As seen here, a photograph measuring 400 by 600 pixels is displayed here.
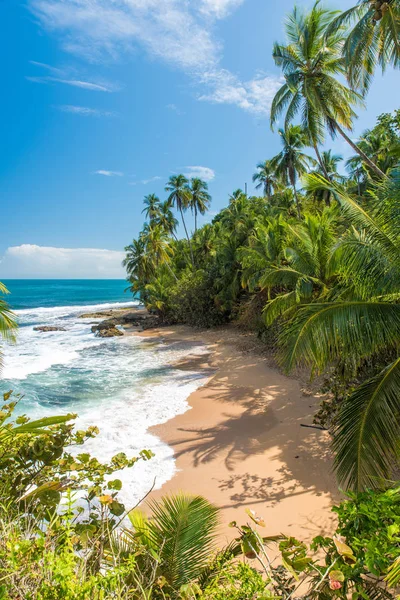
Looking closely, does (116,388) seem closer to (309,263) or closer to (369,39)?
(309,263)

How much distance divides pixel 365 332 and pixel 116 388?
36.2ft

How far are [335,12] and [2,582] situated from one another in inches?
775

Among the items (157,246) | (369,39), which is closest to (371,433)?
(369,39)

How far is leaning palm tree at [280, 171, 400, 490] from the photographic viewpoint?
12.9ft

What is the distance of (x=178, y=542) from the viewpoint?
263 cm

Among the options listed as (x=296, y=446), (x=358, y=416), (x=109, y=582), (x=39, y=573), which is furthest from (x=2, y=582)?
(x=296, y=446)

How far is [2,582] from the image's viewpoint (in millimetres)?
1748

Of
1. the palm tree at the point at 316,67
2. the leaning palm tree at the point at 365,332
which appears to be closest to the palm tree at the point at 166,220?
the palm tree at the point at 316,67

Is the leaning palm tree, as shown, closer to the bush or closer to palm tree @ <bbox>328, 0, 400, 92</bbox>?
palm tree @ <bbox>328, 0, 400, 92</bbox>

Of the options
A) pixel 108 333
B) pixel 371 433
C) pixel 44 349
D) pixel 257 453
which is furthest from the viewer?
pixel 108 333

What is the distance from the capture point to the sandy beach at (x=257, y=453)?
18.7 feet

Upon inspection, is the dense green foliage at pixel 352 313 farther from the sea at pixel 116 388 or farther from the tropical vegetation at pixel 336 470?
the sea at pixel 116 388

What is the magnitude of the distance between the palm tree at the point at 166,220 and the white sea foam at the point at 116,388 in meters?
18.0

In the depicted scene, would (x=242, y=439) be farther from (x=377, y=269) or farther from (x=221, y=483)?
(x=377, y=269)
